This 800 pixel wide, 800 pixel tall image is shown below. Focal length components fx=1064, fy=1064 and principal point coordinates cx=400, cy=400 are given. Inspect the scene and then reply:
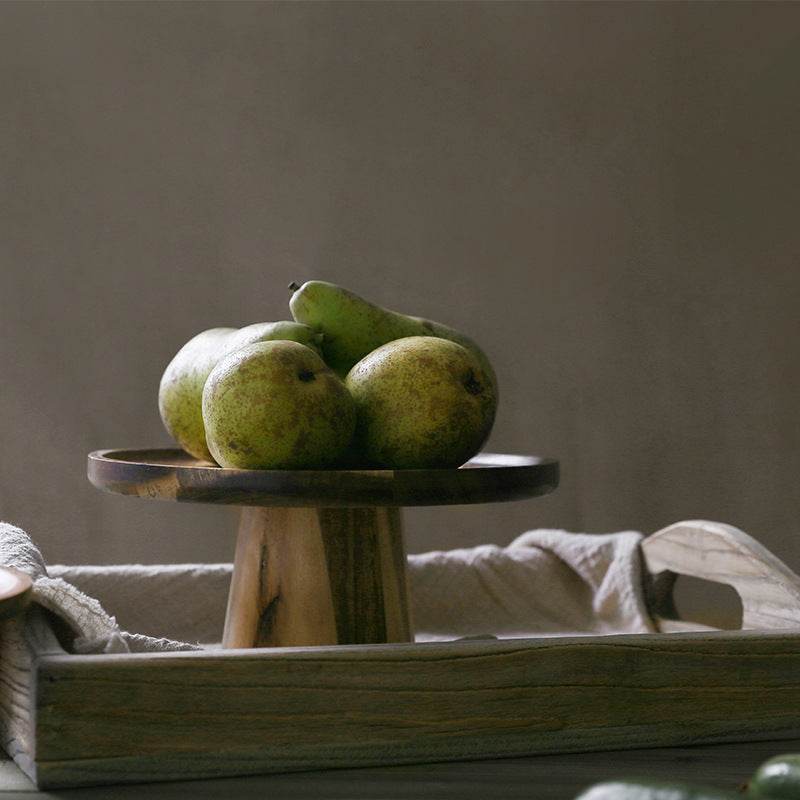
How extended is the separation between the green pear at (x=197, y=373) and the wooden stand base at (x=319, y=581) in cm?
9

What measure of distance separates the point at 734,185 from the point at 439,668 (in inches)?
50.8

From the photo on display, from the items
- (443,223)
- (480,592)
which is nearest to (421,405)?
(480,592)

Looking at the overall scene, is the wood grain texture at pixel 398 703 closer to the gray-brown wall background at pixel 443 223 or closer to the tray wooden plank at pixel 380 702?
the tray wooden plank at pixel 380 702

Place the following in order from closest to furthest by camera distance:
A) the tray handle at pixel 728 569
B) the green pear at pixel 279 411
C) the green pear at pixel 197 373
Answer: the green pear at pixel 279 411, the green pear at pixel 197 373, the tray handle at pixel 728 569

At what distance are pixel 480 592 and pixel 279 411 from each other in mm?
440

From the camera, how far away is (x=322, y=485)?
0.61 m

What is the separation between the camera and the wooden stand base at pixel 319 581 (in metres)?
0.69

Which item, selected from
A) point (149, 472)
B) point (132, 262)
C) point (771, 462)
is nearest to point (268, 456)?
point (149, 472)

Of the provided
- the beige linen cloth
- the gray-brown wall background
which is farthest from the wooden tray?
the gray-brown wall background

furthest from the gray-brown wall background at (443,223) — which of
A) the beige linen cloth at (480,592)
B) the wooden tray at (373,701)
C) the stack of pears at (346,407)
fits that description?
the wooden tray at (373,701)

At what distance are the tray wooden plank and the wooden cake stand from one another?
0.11m

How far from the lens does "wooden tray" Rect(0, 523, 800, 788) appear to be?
0.52m

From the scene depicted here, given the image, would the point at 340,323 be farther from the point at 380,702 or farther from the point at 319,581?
the point at 380,702

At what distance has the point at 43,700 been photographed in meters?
0.51
